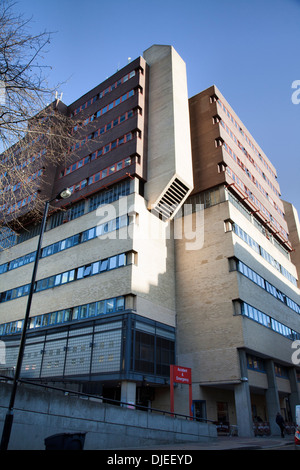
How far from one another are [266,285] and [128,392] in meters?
19.8

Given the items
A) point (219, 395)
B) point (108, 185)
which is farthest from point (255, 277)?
point (108, 185)

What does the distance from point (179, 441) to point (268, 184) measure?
41.2 m

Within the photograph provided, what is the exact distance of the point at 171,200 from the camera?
112 feet

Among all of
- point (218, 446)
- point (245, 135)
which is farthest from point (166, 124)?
point (218, 446)

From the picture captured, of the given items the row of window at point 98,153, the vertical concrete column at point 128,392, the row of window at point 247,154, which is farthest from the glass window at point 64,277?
the row of window at point 247,154

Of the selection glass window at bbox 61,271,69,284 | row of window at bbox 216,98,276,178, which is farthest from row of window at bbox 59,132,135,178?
row of window at bbox 216,98,276,178

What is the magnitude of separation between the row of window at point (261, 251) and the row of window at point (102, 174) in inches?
489

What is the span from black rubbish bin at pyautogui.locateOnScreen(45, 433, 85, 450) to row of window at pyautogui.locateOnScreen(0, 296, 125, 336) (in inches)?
746

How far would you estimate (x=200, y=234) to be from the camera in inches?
1374

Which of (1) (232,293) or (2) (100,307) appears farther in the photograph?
(1) (232,293)

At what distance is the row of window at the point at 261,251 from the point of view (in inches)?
1375

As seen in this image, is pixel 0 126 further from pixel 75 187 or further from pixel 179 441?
pixel 75 187

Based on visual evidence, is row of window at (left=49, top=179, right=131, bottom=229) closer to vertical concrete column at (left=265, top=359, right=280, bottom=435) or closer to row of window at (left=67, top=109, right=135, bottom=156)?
row of window at (left=67, top=109, right=135, bottom=156)
